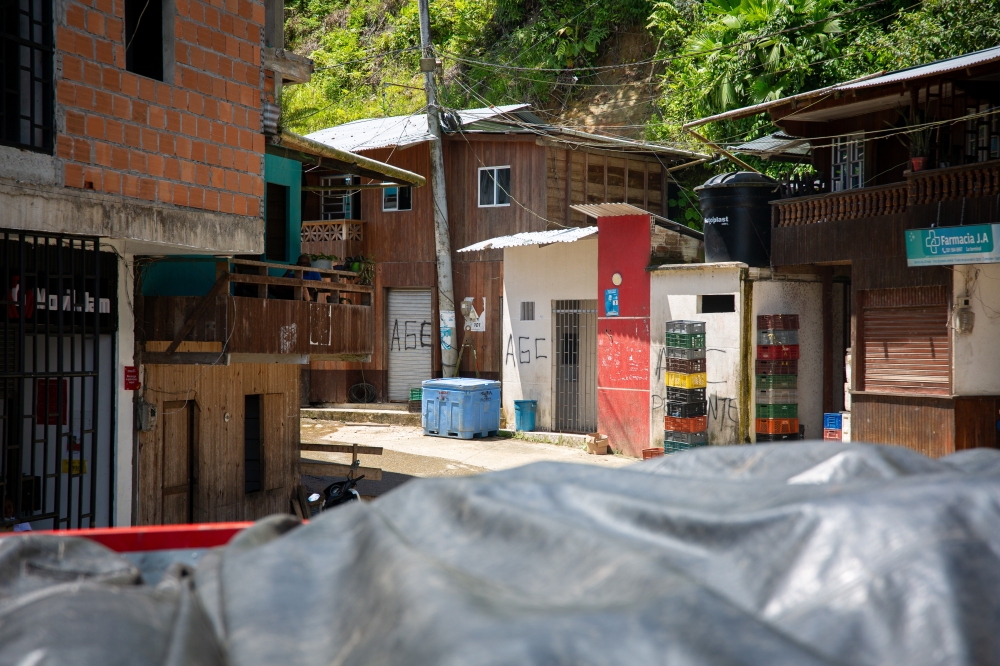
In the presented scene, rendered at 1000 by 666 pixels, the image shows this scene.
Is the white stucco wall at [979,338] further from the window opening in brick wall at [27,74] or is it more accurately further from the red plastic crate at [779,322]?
the window opening in brick wall at [27,74]

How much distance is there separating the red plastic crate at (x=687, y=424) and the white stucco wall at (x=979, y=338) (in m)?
4.12

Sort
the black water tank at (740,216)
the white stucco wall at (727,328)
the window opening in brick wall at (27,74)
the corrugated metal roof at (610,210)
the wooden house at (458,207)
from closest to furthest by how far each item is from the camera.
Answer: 1. the window opening in brick wall at (27,74)
2. the white stucco wall at (727,328)
3. the black water tank at (740,216)
4. the corrugated metal roof at (610,210)
5. the wooden house at (458,207)

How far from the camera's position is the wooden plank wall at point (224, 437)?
34.2 feet

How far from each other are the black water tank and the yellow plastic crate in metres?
2.29

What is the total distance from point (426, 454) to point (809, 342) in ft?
24.7

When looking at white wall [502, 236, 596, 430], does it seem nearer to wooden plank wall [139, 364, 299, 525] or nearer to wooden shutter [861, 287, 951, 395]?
wooden shutter [861, 287, 951, 395]

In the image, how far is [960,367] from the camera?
13.2 m

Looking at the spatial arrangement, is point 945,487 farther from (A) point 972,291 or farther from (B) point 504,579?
(A) point 972,291

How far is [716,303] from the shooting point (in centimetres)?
1606

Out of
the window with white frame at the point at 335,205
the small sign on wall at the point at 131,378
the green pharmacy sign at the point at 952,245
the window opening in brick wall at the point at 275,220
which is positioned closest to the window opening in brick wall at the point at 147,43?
the small sign on wall at the point at 131,378

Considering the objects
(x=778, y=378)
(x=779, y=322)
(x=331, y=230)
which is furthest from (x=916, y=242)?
(x=331, y=230)

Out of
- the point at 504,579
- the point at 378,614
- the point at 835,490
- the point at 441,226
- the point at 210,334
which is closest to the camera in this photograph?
the point at 378,614

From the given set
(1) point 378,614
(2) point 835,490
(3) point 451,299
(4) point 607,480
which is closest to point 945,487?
(2) point 835,490

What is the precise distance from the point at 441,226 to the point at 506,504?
1938 centimetres
